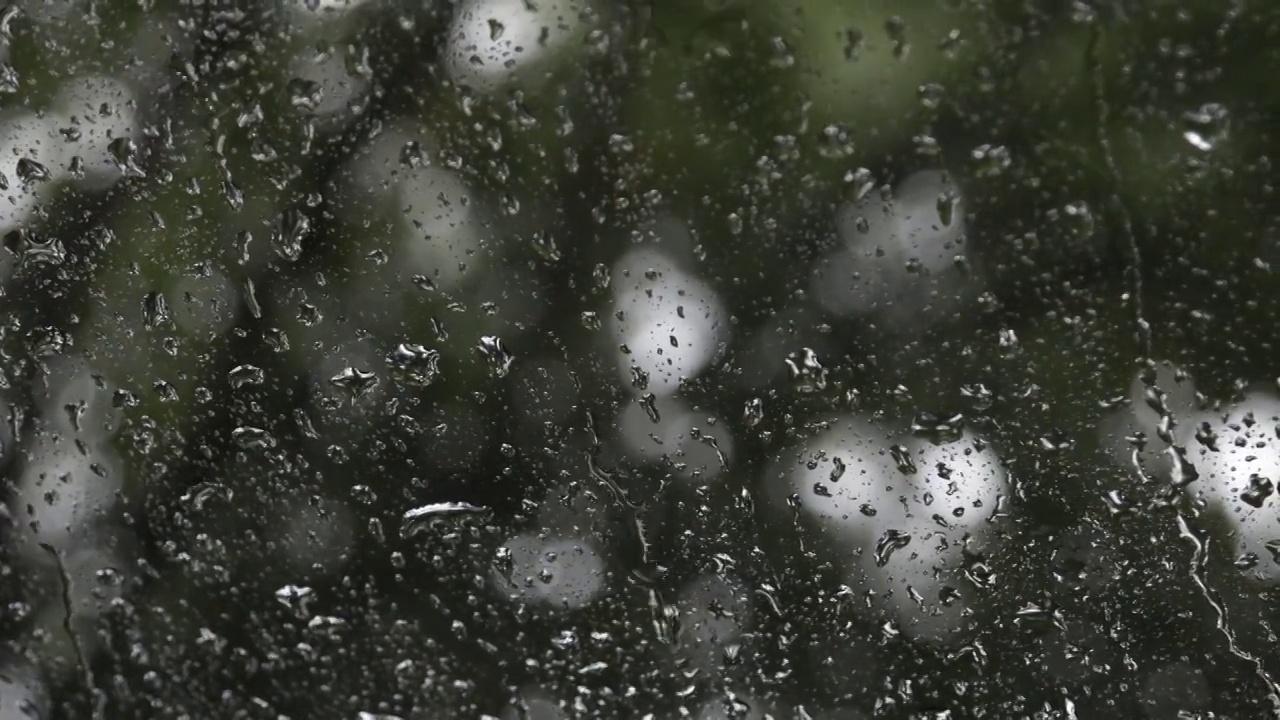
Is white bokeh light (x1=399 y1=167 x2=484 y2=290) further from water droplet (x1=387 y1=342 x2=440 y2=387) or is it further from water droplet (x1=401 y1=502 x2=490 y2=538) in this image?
water droplet (x1=401 y1=502 x2=490 y2=538)

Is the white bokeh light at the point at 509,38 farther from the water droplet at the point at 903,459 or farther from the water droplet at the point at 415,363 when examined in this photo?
the water droplet at the point at 903,459

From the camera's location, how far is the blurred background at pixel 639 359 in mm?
753

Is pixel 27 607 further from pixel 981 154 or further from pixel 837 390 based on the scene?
pixel 981 154

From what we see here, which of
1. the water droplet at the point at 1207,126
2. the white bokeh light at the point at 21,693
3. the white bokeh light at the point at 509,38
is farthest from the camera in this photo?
the white bokeh light at the point at 21,693

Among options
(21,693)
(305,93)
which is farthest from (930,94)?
(21,693)

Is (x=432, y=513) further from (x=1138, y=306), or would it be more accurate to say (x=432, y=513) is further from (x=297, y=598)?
(x=1138, y=306)

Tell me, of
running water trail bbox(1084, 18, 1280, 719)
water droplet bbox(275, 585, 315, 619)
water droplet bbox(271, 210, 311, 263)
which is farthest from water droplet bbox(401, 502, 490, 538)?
running water trail bbox(1084, 18, 1280, 719)

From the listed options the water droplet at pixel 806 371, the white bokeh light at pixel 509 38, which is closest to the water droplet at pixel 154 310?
the white bokeh light at pixel 509 38

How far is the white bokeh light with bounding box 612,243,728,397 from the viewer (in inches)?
32.6

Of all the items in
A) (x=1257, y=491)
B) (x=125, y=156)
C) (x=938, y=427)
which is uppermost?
(x=125, y=156)

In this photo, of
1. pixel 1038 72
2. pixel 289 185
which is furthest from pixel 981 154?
pixel 289 185

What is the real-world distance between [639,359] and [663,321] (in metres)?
0.04

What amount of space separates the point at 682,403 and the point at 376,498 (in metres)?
0.30

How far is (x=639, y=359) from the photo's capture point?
0.84m
